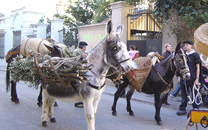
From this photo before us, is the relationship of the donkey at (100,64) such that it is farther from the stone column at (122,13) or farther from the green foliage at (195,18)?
the stone column at (122,13)

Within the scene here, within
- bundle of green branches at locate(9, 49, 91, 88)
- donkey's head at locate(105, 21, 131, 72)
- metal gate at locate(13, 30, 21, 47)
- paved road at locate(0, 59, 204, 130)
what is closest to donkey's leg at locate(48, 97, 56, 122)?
paved road at locate(0, 59, 204, 130)

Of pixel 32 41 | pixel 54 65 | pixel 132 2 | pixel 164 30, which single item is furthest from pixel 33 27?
pixel 54 65

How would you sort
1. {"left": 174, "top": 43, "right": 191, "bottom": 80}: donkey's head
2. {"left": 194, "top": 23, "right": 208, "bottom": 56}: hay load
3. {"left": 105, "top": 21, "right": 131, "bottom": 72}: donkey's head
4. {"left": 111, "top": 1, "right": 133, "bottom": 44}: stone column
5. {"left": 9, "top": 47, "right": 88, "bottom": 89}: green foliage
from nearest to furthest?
{"left": 105, "top": 21, "right": 131, "bottom": 72}: donkey's head → {"left": 9, "top": 47, "right": 88, "bottom": 89}: green foliage → {"left": 194, "top": 23, "right": 208, "bottom": 56}: hay load → {"left": 174, "top": 43, "right": 191, "bottom": 80}: donkey's head → {"left": 111, "top": 1, "right": 133, "bottom": 44}: stone column

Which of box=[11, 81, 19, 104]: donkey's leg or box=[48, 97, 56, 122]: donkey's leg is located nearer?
box=[48, 97, 56, 122]: donkey's leg

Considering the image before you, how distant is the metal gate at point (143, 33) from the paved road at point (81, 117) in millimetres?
3105

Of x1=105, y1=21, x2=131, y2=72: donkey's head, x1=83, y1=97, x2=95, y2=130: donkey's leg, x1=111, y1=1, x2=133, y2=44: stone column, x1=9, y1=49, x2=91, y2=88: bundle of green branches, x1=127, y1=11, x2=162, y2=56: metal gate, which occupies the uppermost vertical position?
x1=111, y1=1, x2=133, y2=44: stone column

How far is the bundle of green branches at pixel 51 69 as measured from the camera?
363 centimetres

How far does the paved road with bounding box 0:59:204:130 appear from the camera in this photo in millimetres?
5211

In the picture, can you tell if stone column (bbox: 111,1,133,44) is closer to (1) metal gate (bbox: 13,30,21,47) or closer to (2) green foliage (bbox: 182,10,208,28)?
(2) green foliage (bbox: 182,10,208,28)

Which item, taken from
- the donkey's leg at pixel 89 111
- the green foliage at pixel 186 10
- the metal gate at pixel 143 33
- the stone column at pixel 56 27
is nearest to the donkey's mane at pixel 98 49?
the donkey's leg at pixel 89 111


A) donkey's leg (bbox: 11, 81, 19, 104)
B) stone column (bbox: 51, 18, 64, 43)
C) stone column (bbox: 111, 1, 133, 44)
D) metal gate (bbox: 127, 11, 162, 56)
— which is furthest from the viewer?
stone column (bbox: 51, 18, 64, 43)

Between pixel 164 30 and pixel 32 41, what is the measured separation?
19.6 feet

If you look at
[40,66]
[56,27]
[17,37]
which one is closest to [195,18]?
[40,66]

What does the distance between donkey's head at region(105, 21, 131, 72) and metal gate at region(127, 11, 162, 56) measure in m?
6.15
